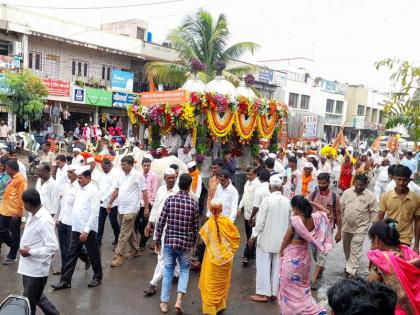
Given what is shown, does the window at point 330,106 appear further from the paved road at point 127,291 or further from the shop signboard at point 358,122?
the paved road at point 127,291

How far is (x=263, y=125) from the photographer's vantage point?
1229 cm

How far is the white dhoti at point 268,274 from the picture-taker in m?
5.34

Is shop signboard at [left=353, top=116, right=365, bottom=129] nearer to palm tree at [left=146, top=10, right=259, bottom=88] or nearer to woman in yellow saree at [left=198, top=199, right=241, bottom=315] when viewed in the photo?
palm tree at [left=146, top=10, right=259, bottom=88]

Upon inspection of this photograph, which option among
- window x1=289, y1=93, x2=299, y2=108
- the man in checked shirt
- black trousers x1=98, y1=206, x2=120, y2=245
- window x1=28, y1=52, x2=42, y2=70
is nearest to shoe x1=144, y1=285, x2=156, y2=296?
the man in checked shirt

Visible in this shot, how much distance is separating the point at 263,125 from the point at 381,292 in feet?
34.9

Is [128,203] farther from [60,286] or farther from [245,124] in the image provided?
[245,124]

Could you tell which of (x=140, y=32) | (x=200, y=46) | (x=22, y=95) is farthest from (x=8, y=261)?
(x=140, y=32)

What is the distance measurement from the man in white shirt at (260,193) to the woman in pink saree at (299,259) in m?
1.92

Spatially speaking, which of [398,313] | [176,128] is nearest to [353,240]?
[398,313]

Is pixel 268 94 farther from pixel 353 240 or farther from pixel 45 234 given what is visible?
pixel 45 234

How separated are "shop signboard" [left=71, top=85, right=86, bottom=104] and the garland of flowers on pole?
11751mm

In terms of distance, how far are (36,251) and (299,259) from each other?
266 cm

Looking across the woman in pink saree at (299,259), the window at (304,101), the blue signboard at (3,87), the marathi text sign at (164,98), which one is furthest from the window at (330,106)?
the woman in pink saree at (299,259)

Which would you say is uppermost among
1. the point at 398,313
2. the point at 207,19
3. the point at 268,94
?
the point at 207,19
